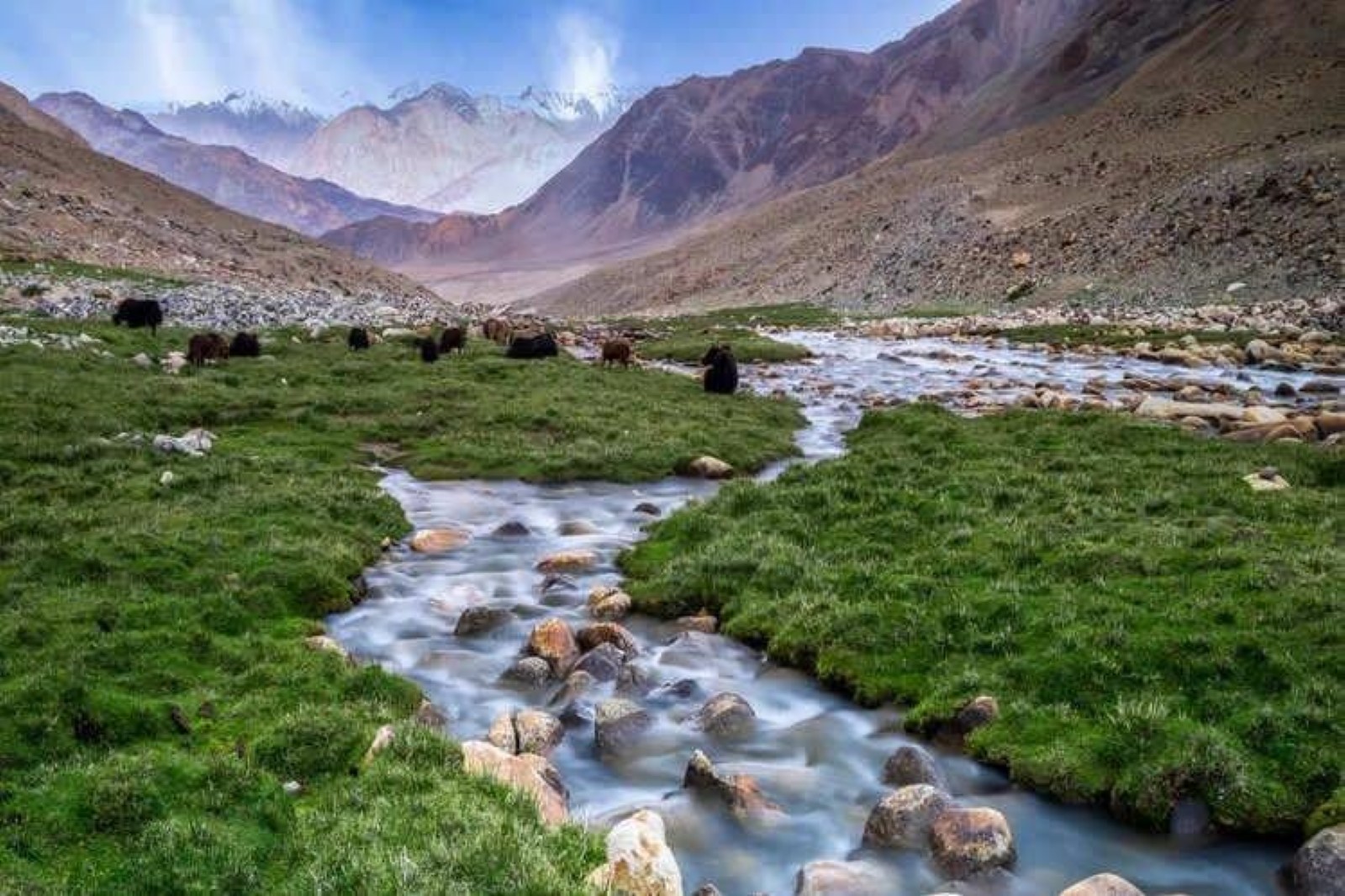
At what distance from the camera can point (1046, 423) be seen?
24938 mm

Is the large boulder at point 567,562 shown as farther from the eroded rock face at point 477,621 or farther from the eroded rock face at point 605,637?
the eroded rock face at point 605,637

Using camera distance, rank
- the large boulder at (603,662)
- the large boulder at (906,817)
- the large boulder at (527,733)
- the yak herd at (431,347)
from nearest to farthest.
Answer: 1. the large boulder at (906,817)
2. the large boulder at (527,733)
3. the large boulder at (603,662)
4. the yak herd at (431,347)

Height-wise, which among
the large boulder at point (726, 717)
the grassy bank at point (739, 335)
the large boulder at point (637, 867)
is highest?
the large boulder at point (637, 867)

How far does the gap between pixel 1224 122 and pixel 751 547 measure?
105538mm

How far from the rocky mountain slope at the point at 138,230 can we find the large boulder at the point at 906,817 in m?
59.5

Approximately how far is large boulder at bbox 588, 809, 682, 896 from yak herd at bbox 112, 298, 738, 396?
89.9 ft

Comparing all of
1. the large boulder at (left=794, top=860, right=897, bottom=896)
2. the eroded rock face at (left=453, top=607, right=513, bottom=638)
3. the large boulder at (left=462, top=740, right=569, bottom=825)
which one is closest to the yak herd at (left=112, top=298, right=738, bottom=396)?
the eroded rock face at (left=453, top=607, right=513, bottom=638)

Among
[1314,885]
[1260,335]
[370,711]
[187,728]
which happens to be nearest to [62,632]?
[187,728]

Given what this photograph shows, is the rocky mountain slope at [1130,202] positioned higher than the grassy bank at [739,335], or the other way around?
the rocky mountain slope at [1130,202]

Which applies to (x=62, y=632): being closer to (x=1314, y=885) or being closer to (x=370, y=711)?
(x=370, y=711)

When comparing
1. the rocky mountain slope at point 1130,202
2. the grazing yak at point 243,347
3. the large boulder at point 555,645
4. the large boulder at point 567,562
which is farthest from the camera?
the rocky mountain slope at point 1130,202

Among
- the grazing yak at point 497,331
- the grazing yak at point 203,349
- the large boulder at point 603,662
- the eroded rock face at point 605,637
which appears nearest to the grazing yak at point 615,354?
the grazing yak at point 497,331

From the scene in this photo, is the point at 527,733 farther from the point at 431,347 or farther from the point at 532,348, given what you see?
the point at 532,348

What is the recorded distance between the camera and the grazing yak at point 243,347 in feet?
118
